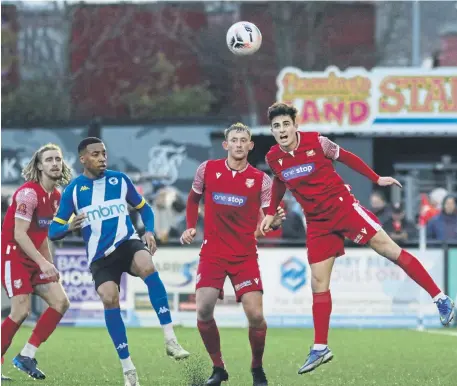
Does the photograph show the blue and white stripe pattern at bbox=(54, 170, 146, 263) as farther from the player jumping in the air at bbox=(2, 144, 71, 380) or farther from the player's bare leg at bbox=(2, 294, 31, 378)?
the player's bare leg at bbox=(2, 294, 31, 378)

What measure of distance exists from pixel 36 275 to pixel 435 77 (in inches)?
595

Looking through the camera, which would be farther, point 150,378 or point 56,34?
point 56,34

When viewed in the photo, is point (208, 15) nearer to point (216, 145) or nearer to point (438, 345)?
point (216, 145)

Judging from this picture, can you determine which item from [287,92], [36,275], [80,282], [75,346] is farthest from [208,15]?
[36,275]

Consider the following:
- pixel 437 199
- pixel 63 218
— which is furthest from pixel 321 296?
pixel 437 199

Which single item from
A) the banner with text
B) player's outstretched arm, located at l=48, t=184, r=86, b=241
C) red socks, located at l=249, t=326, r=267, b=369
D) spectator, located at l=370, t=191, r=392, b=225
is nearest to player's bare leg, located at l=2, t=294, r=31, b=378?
player's outstretched arm, located at l=48, t=184, r=86, b=241

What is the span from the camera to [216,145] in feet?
89.6

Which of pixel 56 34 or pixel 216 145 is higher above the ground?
pixel 56 34

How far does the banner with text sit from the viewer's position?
2622 centimetres

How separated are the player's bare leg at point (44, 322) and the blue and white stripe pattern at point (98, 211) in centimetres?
131

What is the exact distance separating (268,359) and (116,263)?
345 cm

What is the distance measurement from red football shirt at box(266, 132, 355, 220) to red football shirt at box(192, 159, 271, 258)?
0.29 m

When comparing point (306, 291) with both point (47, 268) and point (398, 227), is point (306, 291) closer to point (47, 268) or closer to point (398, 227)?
point (398, 227)

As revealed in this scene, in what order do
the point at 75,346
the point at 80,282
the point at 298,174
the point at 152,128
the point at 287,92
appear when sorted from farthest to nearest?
the point at 152,128 → the point at 287,92 → the point at 80,282 → the point at 75,346 → the point at 298,174
